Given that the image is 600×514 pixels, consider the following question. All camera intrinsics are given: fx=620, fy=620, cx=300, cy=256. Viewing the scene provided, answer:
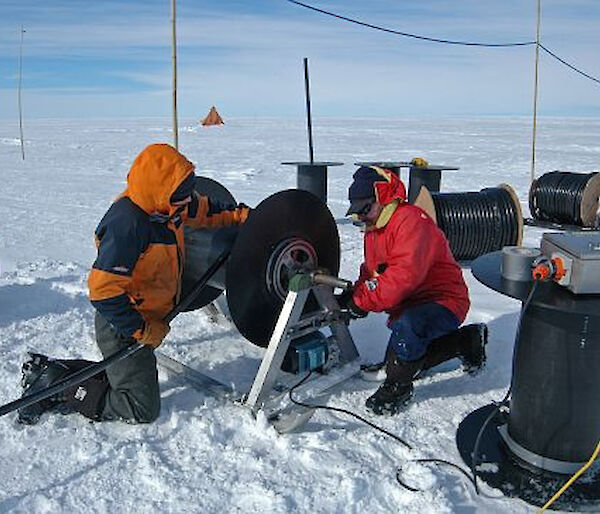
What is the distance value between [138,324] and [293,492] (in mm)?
1150

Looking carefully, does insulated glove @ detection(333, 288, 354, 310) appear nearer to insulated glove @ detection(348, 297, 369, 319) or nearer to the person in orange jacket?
insulated glove @ detection(348, 297, 369, 319)

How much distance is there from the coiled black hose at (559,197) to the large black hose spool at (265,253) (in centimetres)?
568

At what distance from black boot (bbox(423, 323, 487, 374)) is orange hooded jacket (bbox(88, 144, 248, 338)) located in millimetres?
1671

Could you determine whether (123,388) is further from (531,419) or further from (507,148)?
(507,148)

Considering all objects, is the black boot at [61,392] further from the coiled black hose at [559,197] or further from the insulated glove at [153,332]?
the coiled black hose at [559,197]

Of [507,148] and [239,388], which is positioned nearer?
[239,388]

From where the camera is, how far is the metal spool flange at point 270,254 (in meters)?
3.39

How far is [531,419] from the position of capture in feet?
9.82

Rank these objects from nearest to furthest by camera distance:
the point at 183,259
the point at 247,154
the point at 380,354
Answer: the point at 183,259 < the point at 380,354 < the point at 247,154

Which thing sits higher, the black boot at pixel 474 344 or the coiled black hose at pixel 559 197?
the coiled black hose at pixel 559 197

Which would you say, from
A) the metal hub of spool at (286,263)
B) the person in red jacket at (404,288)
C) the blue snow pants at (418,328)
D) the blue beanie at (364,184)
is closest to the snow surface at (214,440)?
the person in red jacket at (404,288)

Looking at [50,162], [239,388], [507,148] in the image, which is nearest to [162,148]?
[239,388]

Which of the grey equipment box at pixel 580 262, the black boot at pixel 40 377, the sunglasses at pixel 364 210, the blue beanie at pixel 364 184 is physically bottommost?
the black boot at pixel 40 377

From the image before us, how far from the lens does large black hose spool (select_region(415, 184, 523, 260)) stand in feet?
21.9
